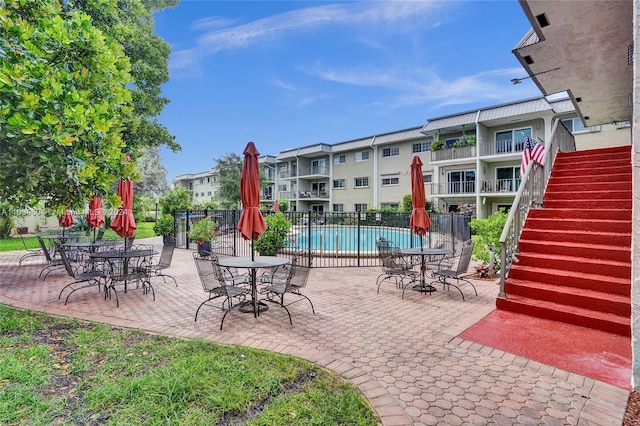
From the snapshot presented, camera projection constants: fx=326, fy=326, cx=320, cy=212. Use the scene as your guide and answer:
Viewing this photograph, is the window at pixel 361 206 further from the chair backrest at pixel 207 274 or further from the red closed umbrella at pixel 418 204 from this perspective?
the chair backrest at pixel 207 274

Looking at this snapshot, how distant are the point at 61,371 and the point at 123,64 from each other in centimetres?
475

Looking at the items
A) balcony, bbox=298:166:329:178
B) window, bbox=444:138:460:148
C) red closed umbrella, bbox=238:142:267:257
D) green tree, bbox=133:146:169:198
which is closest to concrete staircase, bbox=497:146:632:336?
red closed umbrella, bbox=238:142:267:257

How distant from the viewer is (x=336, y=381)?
350 centimetres

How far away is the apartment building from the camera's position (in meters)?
21.5

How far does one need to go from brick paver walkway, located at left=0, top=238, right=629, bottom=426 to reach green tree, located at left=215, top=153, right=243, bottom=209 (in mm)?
26459

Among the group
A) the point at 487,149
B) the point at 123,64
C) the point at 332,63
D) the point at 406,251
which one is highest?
the point at 332,63

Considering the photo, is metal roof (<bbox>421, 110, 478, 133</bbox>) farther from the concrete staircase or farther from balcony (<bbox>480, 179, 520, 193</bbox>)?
the concrete staircase

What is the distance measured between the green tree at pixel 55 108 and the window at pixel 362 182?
29.1m

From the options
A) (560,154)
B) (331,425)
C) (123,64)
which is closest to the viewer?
(331,425)

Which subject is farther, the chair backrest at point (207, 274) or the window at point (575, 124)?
the window at point (575, 124)

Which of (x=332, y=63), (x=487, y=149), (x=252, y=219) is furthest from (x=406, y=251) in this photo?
(x=332, y=63)

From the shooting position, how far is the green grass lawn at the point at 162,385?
9.61 feet

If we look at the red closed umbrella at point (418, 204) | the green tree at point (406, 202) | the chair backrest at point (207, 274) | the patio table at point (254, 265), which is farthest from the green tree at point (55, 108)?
the green tree at point (406, 202)

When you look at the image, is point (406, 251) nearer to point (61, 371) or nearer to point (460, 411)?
point (460, 411)
